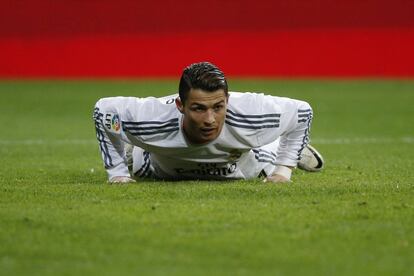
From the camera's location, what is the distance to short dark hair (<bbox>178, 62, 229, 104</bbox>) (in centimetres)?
643

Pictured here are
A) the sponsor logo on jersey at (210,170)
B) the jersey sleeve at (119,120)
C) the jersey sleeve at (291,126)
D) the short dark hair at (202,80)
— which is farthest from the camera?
the sponsor logo on jersey at (210,170)

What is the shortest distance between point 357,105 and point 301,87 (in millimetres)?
3152

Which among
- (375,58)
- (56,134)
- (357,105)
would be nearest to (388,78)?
(375,58)

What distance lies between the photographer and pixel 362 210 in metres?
5.67

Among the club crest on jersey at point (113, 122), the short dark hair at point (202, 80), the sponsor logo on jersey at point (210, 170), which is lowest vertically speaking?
the sponsor logo on jersey at point (210, 170)

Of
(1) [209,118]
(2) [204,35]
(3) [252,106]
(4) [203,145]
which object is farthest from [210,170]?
(2) [204,35]

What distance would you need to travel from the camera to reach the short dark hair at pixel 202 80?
643 cm

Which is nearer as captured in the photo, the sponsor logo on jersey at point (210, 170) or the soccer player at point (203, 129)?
the soccer player at point (203, 129)

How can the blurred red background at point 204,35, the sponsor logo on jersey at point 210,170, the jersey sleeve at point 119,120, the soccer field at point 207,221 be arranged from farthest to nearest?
the blurred red background at point 204,35 < the sponsor logo on jersey at point 210,170 < the jersey sleeve at point 119,120 < the soccer field at point 207,221

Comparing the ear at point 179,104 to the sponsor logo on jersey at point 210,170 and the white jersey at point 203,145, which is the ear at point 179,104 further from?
the sponsor logo on jersey at point 210,170

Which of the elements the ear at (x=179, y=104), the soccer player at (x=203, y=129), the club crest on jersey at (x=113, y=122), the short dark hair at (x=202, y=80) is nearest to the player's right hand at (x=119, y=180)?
the soccer player at (x=203, y=129)

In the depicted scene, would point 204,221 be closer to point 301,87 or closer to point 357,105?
point 357,105

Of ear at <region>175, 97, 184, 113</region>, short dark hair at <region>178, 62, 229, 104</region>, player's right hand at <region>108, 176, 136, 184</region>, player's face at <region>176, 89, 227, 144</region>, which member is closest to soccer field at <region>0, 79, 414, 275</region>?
player's right hand at <region>108, 176, 136, 184</region>

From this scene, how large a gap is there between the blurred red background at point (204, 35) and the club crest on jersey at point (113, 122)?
13.8 metres
